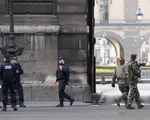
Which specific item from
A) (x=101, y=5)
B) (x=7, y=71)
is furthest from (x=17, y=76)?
(x=101, y=5)

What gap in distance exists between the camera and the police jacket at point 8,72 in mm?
17500

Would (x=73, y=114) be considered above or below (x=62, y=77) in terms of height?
below

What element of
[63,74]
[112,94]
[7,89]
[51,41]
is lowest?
[112,94]

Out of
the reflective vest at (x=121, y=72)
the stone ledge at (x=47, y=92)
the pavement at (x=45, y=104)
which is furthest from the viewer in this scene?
the stone ledge at (x=47, y=92)

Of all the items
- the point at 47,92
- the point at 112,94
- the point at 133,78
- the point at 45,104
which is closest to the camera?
the point at 133,78

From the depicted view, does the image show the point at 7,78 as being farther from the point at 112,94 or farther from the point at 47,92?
the point at 112,94

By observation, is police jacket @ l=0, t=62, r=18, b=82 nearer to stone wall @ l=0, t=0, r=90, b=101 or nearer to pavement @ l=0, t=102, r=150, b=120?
pavement @ l=0, t=102, r=150, b=120

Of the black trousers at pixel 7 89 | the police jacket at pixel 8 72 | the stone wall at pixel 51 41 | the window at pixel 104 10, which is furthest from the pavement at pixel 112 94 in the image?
the window at pixel 104 10

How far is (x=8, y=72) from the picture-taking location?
57.5 feet

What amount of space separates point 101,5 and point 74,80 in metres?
56.6

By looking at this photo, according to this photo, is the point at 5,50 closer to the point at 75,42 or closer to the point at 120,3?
the point at 75,42

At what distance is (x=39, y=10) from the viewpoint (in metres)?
21.0

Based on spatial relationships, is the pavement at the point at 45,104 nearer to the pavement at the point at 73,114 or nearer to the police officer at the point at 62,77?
the police officer at the point at 62,77

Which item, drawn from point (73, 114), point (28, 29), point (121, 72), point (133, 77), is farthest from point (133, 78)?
point (28, 29)
